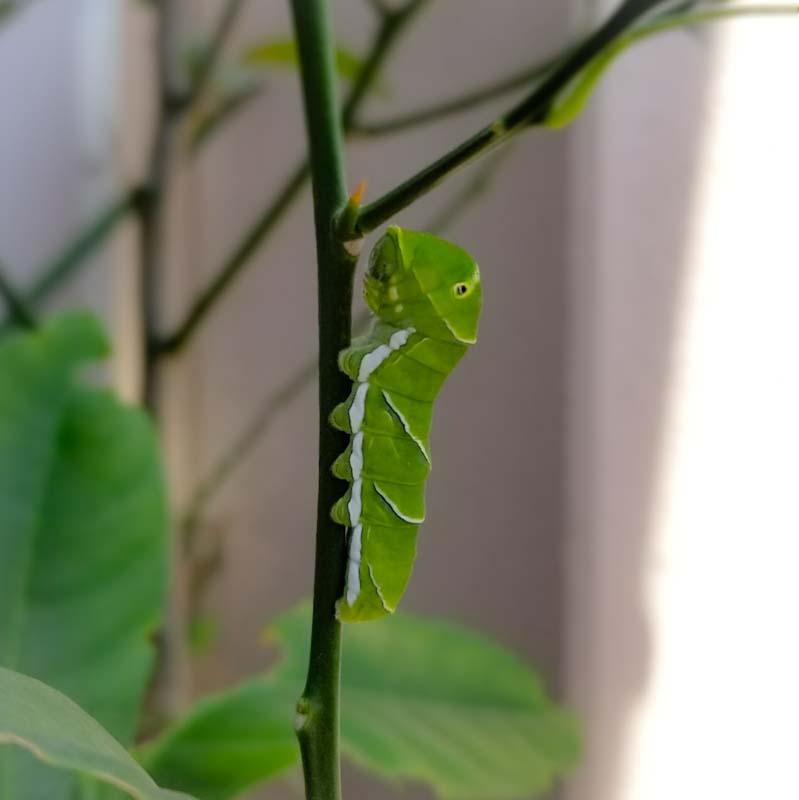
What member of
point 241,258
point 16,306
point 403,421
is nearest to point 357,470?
point 403,421

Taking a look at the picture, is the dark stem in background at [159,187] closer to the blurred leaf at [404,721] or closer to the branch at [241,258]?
the branch at [241,258]

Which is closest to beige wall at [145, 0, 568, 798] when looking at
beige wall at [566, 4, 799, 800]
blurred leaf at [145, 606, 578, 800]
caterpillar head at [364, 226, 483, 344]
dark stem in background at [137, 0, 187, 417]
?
beige wall at [566, 4, 799, 800]

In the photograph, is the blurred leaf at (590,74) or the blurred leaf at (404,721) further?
the blurred leaf at (404,721)

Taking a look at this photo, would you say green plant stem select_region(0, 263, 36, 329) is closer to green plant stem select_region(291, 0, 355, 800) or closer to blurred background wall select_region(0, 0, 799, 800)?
blurred background wall select_region(0, 0, 799, 800)

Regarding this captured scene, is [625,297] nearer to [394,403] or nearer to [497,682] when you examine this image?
[497,682]

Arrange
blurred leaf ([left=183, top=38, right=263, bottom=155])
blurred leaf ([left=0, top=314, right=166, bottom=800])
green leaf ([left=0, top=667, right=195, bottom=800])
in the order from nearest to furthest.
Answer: green leaf ([left=0, top=667, right=195, bottom=800]), blurred leaf ([left=0, top=314, right=166, bottom=800]), blurred leaf ([left=183, top=38, right=263, bottom=155])

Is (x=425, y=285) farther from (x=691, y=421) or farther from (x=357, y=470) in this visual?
(x=691, y=421)

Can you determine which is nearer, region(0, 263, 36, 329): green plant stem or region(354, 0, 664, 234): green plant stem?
region(354, 0, 664, 234): green plant stem

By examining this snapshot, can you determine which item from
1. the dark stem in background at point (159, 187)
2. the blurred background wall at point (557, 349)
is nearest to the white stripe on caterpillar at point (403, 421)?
the blurred background wall at point (557, 349)
